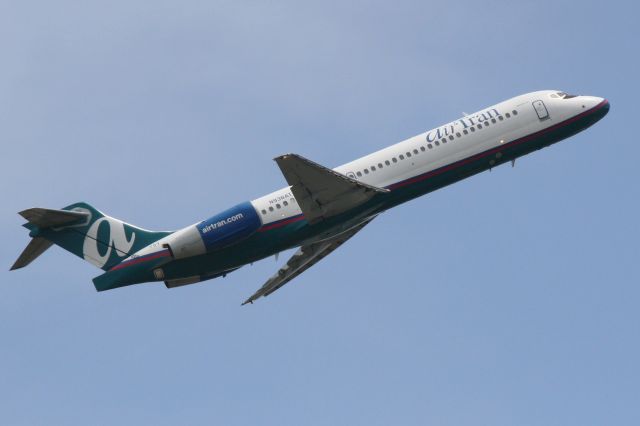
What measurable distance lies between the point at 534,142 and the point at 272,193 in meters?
13.8

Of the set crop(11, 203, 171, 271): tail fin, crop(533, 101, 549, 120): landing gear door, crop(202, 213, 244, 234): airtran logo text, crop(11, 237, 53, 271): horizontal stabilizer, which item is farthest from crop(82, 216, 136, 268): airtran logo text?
crop(533, 101, 549, 120): landing gear door

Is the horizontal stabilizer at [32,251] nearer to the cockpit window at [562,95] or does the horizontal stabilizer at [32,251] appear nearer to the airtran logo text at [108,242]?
the airtran logo text at [108,242]

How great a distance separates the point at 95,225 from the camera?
52.4m

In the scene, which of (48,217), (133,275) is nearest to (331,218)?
(133,275)

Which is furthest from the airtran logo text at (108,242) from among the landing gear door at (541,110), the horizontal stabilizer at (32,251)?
the landing gear door at (541,110)

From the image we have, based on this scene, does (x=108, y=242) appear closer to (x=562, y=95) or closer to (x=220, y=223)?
(x=220, y=223)

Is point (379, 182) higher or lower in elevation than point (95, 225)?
lower

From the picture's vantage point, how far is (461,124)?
52500 millimetres

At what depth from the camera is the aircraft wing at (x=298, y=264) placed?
56469 mm

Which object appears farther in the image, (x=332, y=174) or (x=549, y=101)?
(x=549, y=101)

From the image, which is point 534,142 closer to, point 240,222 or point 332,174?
point 332,174

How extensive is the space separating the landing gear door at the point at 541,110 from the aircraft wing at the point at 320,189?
9.54 meters

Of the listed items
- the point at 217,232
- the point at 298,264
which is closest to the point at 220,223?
the point at 217,232

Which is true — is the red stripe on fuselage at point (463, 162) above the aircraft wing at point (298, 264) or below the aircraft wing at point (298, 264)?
above
